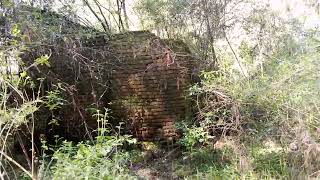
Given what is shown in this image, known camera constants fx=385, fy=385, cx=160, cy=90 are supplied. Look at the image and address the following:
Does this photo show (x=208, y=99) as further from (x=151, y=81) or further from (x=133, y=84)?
(x=133, y=84)

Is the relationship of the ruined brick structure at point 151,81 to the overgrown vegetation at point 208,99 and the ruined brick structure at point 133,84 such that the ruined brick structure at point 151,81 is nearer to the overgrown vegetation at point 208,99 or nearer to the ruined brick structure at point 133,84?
the ruined brick structure at point 133,84

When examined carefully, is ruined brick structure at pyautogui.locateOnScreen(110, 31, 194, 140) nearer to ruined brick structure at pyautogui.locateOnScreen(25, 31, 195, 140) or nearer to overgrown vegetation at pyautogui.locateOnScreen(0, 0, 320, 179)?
ruined brick structure at pyautogui.locateOnScreen(25, 31, 195, 140)

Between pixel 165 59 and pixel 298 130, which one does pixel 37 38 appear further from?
pixel 298 130

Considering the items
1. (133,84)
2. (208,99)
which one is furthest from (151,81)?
(208,99)

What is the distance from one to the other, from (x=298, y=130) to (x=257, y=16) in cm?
297

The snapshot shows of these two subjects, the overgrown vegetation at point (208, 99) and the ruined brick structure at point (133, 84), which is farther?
the ruined brick structure at point (133, 84)

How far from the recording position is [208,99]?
596 cm

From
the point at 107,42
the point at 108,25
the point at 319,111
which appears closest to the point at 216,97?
the point at 319,111

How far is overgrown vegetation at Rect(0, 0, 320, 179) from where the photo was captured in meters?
3.96

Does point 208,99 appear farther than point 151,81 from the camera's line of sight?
No

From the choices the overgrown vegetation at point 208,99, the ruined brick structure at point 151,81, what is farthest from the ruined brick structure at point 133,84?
the overgrown vegetation at point 208,99

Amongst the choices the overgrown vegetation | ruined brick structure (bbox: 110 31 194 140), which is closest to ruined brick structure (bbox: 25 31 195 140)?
ruined brick structure (bbox: 110 31 194 140)

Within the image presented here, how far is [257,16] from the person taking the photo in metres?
6.89

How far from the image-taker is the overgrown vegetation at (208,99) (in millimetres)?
3963
